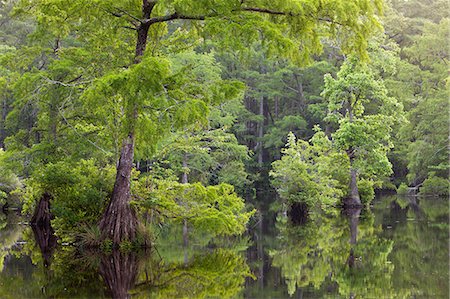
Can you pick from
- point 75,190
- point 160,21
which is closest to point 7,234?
point 75,190

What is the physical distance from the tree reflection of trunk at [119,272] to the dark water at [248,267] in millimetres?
13

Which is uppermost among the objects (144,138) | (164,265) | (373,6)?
(373,6)

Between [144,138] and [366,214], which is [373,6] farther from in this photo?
[366,214]

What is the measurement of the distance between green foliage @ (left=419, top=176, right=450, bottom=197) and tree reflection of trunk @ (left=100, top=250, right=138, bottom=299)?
874 inches

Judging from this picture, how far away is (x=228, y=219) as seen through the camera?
10625mm

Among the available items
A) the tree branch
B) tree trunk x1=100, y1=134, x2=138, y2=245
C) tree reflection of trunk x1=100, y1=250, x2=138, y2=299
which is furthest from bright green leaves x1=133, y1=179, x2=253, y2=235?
the tree branch

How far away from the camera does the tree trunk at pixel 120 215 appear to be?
10.5 meters

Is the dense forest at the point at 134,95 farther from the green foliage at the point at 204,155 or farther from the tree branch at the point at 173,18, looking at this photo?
the green foliage at the point at 204,155

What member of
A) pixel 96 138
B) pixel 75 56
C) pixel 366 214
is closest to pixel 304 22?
pixel 75 56

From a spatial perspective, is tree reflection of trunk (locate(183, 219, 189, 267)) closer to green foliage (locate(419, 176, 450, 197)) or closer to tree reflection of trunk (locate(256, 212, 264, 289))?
tree reflection of trunk (locate(256, 212, 264, 289))

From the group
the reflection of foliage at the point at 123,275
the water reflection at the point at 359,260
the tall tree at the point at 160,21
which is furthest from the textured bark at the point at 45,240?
the water reflection at the point at 359,260

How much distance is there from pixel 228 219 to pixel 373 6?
4.52m

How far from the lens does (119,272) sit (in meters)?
8.36

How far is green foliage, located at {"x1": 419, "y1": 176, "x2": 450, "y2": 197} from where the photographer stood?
28.7m
